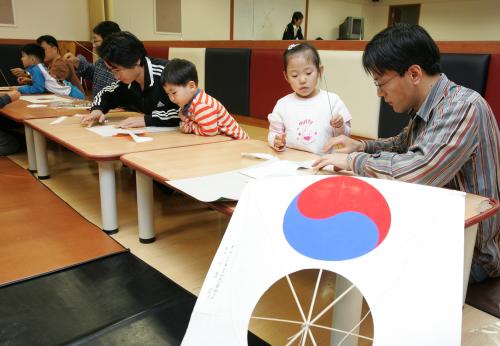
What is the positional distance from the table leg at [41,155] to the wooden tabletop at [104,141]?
363mm

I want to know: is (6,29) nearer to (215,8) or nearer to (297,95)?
(215,8)

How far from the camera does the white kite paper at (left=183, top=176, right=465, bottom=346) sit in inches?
20.7

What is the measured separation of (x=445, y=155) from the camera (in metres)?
0.93

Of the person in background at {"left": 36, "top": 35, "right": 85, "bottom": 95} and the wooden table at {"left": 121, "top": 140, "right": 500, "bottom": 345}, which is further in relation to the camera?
the person in background at {"left": 36, "top": 35, "right": 85, "bottom": 95}

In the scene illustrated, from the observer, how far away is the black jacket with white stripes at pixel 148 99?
6.26 feet

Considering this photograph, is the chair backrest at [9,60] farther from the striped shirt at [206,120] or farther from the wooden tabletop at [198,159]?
the wooden tabletop at [198,159]

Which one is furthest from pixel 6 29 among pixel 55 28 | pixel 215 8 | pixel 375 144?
pixel 375 144

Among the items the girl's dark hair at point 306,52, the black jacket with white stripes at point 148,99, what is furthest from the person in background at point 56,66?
the girl's dark hair at point 306,52

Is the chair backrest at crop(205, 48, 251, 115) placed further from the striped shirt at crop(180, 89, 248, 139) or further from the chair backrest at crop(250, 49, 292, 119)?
the striped shirt at crop(180, 89, 248, 139)

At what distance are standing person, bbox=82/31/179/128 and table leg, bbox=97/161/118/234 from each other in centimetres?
33

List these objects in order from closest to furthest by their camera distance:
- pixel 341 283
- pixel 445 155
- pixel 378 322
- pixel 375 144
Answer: pixel 378 322 < pixel 341 283 < pixel 445 155 < pixel 375 144

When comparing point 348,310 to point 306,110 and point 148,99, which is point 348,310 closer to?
point 306,110

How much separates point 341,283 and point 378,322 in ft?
0.84

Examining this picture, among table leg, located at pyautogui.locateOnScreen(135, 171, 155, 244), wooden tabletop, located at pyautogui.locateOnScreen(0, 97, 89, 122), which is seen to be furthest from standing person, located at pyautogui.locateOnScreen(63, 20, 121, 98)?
table leg, located at pyautogui.locateOnScreen(135, 171, 155, 244)
